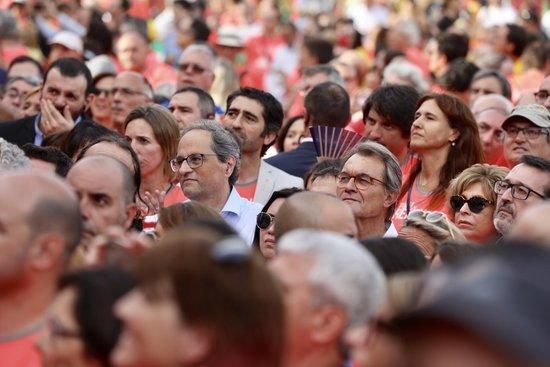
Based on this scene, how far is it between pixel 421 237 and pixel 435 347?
3.69 m

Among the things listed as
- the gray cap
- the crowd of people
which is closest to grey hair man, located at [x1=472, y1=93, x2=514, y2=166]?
the crowd of people

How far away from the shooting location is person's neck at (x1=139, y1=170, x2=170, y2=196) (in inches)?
320

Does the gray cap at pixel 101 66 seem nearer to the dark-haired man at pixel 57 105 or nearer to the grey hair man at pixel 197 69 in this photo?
the grey hair man at pixel 197 69

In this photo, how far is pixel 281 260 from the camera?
3.37 m

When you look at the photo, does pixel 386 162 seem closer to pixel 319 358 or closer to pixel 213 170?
pixel 213 170

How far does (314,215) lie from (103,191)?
0.88 m

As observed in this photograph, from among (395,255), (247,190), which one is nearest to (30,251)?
(395,255)

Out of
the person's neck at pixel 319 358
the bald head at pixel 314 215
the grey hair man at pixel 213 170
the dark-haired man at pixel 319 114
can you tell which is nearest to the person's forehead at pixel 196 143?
the grey hair man at pixel 213 170

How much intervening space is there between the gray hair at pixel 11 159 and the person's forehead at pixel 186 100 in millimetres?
3514

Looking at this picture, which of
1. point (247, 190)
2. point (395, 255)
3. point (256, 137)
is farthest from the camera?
point (256, 137)

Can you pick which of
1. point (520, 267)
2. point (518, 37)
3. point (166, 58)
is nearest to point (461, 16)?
point (166, 58)

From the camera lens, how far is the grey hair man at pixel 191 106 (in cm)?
952

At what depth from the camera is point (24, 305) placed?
3.88 meters

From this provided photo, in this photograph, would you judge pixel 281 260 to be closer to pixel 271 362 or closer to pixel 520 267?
pixel 271 362
